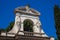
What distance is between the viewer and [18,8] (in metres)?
23.2

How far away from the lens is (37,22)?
23.8 metres

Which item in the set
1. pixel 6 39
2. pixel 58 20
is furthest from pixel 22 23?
pixel 58 20

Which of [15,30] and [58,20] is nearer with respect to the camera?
[15,30]

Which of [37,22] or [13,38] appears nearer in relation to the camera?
[13,38]

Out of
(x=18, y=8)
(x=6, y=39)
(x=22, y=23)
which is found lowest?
(x=6, y=39)

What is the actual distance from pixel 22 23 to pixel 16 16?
98 cm

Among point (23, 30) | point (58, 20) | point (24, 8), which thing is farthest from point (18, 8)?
point (58, 20)

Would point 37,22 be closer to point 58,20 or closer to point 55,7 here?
point 58,20

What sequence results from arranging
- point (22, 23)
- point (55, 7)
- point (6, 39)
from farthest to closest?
point (55, 7) → point (22, 23) → point (6, 39)

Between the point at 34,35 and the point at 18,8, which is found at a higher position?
the point at 18,8

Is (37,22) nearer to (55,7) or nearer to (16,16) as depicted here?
(16,16)

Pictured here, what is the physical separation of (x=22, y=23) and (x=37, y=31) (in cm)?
183

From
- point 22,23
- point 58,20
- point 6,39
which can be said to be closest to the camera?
point 6,39

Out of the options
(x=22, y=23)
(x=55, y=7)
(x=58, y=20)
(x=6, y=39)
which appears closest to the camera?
(x=6, y=39)
